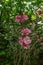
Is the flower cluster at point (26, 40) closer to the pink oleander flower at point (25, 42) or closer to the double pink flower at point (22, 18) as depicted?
the pink oleander flower at point (25, 42)

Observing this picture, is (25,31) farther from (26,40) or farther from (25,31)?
(26,40)

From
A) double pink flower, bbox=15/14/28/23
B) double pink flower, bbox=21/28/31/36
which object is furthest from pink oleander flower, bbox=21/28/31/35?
double pink flower, bbox=15/14/28/23

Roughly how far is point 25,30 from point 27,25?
0.12m

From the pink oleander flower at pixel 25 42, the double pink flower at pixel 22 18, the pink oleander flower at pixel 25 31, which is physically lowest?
the pink oleander flower at pixel 25 42

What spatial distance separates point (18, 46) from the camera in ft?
10.5

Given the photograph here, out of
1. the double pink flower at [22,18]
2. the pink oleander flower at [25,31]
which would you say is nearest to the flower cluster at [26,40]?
the pink oleander flower at [25,31]

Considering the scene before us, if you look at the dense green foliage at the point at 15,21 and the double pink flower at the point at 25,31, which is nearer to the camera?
the dense green foliage at the point at 15,21

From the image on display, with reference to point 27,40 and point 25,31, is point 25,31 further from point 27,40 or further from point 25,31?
point 27,40

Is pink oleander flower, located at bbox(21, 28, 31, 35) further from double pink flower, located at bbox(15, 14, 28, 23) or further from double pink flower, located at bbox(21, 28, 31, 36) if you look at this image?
double pink flower, located at bbox(15, 14, 28, 23)

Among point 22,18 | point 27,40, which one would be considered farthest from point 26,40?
point 22,18

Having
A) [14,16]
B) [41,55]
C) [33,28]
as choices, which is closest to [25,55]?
[33,28]

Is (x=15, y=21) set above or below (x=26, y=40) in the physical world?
above

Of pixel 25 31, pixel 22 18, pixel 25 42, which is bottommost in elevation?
pixel 25 42

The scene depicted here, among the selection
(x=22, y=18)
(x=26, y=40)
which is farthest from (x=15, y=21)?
(x=26, y=40)
